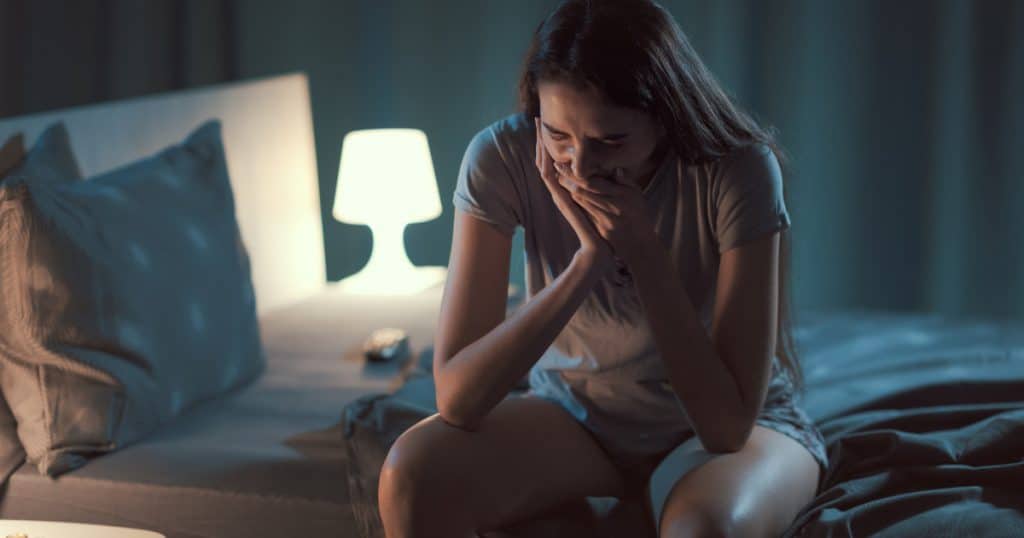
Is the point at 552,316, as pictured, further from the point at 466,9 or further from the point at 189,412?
the point at 466,9

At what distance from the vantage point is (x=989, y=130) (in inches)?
123

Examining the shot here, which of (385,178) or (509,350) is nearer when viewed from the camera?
(509,350)

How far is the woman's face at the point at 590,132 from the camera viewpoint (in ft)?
4.30

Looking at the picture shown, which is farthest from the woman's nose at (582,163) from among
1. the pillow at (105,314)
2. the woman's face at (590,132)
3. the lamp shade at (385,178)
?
the lamp shade at (385,178)

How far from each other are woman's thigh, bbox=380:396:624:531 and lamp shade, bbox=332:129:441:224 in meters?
1.48

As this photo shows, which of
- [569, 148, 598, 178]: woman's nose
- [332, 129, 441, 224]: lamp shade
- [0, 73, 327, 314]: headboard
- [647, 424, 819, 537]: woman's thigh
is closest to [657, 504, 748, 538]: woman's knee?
[647, 424, 819, 537]: woman's thigh

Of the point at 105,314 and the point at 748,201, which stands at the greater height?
the point at 748,201

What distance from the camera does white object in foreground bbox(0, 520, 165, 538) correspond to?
1.37m

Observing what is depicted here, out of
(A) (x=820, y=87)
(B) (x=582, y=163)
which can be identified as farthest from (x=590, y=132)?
(A) (x=820, y=87)

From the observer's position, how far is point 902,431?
5.33ft

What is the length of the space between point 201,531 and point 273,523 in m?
0.11

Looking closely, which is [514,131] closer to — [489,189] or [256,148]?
[489,189]

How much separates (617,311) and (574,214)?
0.15 metres

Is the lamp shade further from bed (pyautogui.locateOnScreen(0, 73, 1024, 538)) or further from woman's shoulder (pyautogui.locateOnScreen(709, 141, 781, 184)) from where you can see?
woman's shoulder (pyautogui.locateOnScreen(709, 141, 781, 184))
